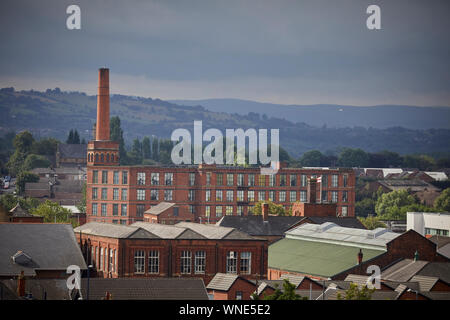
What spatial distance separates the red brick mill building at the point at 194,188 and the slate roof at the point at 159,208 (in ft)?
19.4

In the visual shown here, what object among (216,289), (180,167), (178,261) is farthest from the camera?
(180,167)

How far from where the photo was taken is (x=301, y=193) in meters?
170

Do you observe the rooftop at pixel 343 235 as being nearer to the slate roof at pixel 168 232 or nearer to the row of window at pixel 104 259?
the slate roof at pixel 168 232

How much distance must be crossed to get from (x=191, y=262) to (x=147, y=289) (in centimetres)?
2457

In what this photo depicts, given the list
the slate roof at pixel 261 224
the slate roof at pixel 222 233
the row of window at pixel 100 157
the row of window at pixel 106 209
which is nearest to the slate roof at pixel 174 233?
the slate roof at pixel 222 233

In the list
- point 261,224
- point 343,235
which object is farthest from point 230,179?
point 343,235

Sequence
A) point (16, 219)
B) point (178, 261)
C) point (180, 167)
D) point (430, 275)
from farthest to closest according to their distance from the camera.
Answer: point (180, 167) < point (16, 219) < point (178, 261) < point (430, 275)

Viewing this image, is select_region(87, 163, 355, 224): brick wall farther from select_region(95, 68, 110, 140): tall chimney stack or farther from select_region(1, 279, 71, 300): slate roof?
select_region(1, 279, 71, 300): slate roof

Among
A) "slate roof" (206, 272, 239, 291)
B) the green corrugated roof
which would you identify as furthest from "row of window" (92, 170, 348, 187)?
"slate roof" (206, 272, 239, 291)

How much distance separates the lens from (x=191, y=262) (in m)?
88.2

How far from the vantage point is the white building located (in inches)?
4751
